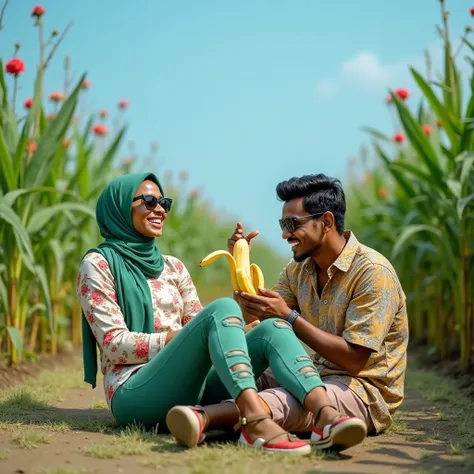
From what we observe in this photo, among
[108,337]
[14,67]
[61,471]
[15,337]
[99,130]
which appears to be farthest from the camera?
[99,130]

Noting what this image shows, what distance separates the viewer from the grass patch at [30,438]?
288 cm

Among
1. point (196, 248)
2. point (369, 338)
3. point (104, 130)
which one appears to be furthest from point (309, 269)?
point (196, 248)

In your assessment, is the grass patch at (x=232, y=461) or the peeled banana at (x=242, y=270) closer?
the grass patch at (x=232, y=461)

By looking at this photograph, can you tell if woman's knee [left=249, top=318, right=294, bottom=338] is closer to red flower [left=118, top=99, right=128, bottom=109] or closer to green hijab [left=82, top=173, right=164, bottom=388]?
green hijab [left=82, top=173, right=164, bottom=388]

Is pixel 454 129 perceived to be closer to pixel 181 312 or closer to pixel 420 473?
pixel 181 312

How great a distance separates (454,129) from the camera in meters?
4.91

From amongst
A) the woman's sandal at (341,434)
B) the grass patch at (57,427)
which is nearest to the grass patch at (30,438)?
the grass patch at (57,427)

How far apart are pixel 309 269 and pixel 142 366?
2.75 ft

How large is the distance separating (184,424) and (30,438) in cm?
Result: 66

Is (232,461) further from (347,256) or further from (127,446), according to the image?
(347,256)

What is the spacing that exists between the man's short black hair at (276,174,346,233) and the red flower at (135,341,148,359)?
85 centimetres

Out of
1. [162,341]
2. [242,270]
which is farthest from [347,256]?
[162,341]

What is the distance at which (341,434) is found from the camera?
2660mm

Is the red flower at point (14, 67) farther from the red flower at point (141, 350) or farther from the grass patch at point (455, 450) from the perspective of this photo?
the grass patch at point (455, 450)
